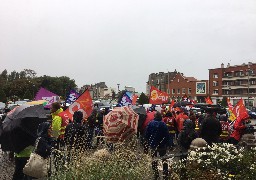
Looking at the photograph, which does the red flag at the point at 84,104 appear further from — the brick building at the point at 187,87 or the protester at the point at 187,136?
the brick building at the point at 187,87

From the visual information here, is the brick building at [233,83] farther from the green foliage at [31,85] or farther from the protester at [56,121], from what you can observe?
the protester at [56,121]

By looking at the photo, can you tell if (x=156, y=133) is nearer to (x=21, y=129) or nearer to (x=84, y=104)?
(x=84, y=104)

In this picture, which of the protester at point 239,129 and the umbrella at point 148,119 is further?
the umbrella at point 148,119

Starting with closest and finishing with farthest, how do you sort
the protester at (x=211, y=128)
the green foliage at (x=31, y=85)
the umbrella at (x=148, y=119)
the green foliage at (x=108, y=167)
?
the green foliage at (x=108, y=167) < the protester at (x=211, y=128) < the umbrella at (x=148, y=119) < the green foliage at (x=31, y=85)

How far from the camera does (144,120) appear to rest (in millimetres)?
14086

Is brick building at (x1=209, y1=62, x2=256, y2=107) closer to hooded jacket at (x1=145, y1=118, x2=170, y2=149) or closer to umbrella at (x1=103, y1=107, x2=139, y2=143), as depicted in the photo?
hooded jacket at (x1=145, y1=118, x2=170, y2=149)

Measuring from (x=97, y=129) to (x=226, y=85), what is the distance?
3561 inches

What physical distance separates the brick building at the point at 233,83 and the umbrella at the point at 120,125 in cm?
8888

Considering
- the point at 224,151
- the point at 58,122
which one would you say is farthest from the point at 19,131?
the point at 224,151

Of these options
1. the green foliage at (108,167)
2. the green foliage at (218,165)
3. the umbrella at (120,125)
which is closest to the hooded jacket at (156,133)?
the umbrella at (120,125)

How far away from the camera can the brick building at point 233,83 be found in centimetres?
9631

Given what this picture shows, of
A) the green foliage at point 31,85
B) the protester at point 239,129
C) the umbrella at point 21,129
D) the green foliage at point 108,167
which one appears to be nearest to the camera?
the green foliage at point 108,167

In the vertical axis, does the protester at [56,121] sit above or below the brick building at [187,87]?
below

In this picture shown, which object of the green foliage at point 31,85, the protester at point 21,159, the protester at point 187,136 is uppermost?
the green foliage at point 31,85
